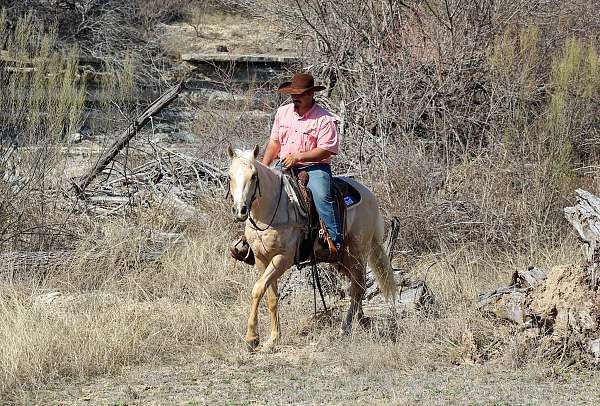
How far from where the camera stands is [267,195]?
791cm

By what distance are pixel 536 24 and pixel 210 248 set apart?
7203 millimetres

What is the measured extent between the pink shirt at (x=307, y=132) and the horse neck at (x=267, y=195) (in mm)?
432

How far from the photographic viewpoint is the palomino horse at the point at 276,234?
299 inches

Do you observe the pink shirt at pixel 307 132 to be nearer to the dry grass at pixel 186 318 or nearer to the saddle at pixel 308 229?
the saddle at pixel 308 229

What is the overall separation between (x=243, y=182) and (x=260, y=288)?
38.9 inches

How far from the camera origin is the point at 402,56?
46.0 feet

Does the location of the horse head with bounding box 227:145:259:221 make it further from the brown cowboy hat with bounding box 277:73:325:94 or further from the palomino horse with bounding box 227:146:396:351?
the brown cowboy hat with bounding box 277:73:325:94

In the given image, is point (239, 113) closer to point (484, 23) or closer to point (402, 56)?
point (402, 56)

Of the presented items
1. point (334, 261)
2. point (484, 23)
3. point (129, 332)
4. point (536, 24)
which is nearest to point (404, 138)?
point (484, 23)

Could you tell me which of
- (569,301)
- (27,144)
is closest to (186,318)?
(569,301)

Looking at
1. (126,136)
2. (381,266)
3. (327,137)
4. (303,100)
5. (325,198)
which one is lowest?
(381,266)

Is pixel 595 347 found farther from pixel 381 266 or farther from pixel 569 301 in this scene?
pixel 381 266

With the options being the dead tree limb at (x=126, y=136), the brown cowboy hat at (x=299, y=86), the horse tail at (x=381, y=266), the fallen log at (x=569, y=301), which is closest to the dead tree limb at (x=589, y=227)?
the fallen log at (x=569, y=301)

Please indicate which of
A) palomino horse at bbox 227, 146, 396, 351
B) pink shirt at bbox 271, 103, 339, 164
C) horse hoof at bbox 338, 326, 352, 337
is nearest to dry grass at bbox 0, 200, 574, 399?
horse hoof at bbox 338, 326, 352, 337
